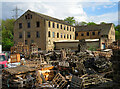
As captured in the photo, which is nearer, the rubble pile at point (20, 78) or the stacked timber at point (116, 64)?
the stacked timber at point (116, 64)

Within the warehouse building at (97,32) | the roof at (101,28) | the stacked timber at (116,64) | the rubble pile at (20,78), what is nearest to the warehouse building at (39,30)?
the warehouse building at (97,32)

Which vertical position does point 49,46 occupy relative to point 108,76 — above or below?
above

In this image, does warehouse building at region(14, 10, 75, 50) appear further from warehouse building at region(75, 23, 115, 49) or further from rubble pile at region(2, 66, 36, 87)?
rubble pile at region(2, 66, 36, 87)

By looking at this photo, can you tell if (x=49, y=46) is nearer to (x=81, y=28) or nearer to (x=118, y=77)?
(x=81, y=28)

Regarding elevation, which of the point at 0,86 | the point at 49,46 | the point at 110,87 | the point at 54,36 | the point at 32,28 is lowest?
the point at 0,86

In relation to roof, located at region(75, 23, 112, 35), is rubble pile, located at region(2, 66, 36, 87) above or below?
below

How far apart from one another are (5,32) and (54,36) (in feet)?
82.3

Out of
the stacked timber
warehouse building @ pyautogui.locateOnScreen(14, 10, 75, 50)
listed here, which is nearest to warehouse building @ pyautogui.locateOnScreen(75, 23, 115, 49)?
warehouse building @ pyautogui.locateOnScreen(14, 10, 75, 50)

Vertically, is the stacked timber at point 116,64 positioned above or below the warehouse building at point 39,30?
below

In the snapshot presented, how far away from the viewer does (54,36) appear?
34906mm

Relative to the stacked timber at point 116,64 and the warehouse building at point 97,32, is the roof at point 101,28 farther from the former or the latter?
the stacked timber at point 116,64

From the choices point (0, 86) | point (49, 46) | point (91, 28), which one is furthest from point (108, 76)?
point (91, 28)

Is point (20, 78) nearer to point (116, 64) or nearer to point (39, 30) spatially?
point (116, 64)

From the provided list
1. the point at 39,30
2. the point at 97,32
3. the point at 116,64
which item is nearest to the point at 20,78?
the point at 116,64
